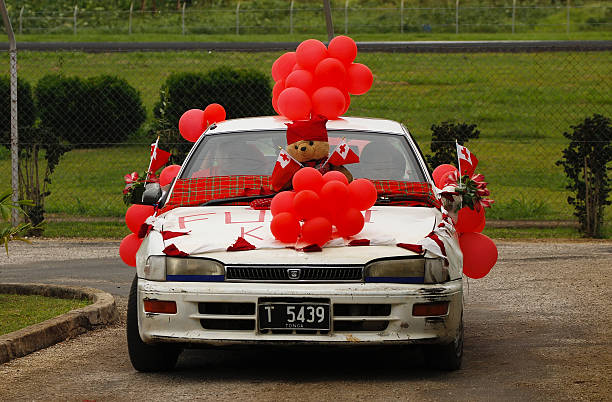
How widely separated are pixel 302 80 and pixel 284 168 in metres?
0.93

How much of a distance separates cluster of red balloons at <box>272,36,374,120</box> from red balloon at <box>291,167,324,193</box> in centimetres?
110

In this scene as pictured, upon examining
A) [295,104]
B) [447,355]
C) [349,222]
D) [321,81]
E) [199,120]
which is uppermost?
[321,81]

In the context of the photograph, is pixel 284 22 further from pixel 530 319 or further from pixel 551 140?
pixel 530 319

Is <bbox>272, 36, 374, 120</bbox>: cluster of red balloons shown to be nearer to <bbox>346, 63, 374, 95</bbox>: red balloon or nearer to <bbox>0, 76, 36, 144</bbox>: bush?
<bbox>346, 63, 374, 95</bbox>: red balloon

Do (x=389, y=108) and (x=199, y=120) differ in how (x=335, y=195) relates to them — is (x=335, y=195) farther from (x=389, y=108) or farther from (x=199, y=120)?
(x=389, y=108)

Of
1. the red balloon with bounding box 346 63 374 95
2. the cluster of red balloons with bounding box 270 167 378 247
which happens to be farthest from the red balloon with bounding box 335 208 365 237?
the red balloon with bounding box 346 63 374 95

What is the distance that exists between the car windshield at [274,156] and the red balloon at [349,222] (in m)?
1.06

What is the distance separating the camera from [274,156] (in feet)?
26.8

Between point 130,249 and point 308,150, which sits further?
point 130,249

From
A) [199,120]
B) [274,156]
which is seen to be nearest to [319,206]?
[274,156]

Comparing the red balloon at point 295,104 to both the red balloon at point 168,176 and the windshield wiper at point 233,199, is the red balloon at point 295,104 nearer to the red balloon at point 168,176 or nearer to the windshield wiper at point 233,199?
the windshield wiper at point 233,199

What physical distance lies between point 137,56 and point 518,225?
18.8m

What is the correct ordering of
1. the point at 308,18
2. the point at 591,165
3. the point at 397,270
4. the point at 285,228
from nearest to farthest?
the point at 397,270 → the point at 285,228 → the point at 591,165 → the point at 308,18

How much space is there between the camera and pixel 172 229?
7.12 metres
